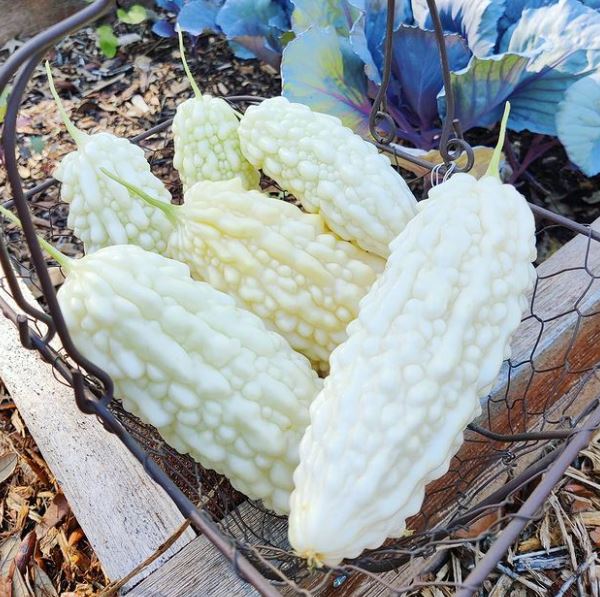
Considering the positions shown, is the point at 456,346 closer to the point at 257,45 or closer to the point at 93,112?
the point at 257,45

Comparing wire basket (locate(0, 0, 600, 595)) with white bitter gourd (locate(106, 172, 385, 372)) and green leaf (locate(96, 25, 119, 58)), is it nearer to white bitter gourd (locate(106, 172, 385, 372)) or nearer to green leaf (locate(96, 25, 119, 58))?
white bitter gourd (locate(106, 172, 385, 372))

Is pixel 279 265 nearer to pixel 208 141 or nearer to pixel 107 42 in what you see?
pixel 208 141

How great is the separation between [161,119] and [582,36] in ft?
3.39

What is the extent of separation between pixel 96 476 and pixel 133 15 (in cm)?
157

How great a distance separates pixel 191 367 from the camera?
0.67 meters

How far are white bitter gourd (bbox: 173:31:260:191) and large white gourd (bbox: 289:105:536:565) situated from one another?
14.0 inches

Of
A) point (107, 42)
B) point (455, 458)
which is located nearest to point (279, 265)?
point (455, 458)

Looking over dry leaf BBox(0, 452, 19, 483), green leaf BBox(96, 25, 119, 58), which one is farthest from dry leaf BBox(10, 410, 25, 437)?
green leaf BBox(96, 25, 119, 58)

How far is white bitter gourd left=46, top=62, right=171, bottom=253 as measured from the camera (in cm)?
86

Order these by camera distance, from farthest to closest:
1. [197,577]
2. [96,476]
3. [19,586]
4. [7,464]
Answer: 1. [7,464]
2. [19,586]
3. [96,476]
4. [197,577]

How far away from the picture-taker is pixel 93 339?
0.67 m

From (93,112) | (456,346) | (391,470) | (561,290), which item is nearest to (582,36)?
(561,290)

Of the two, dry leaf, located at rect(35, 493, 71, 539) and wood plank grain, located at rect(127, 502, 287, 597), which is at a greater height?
wood plank grain, located at rect(127, 502, 287, 597)

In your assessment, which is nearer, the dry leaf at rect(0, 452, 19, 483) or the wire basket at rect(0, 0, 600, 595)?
the wire basket at rect(0, 0, 600, 595)
